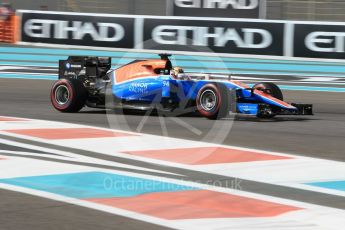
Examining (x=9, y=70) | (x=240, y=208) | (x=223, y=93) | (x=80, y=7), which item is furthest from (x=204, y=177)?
(x=80, y=7)

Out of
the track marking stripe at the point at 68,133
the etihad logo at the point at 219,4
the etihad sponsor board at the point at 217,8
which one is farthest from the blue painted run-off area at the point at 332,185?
the etihad logo at the point at 219,4

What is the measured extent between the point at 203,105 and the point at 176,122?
477mm

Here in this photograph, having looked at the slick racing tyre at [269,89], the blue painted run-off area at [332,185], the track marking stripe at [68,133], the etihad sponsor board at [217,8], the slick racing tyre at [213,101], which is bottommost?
the blue painted run-off area at [332,185]

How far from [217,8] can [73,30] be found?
4177 millimetres

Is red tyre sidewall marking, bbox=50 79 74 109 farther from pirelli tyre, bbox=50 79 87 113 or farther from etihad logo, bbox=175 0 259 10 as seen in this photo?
etihad logo, bbox=175 0 259 10

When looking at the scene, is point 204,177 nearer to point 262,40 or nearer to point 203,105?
point 203,105

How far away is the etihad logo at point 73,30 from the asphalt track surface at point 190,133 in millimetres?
5776

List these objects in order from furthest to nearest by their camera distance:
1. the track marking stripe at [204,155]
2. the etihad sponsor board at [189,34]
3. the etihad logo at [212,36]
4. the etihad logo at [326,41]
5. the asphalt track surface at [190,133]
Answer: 1. the etihad logo at [212,36]
2. the etihad sponsor board at [189,34]
3. the etihad logo at [326,41]
4. the track marking stripe at [204,155]
5. the asphalt track surface at [190,133]

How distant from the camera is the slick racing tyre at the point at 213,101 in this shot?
11258 mm

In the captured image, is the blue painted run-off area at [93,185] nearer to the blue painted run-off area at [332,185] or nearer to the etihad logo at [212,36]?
the blue painted run-off area at [332,185]

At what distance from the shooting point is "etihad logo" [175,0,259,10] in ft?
73.2

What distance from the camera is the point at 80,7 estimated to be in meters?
25.5

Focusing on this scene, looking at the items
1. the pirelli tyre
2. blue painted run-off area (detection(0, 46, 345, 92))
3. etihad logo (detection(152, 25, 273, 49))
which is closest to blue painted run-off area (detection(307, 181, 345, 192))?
the pirelli tyre

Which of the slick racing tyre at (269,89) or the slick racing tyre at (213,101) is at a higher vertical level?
the slick racing tyre at (269,89)
